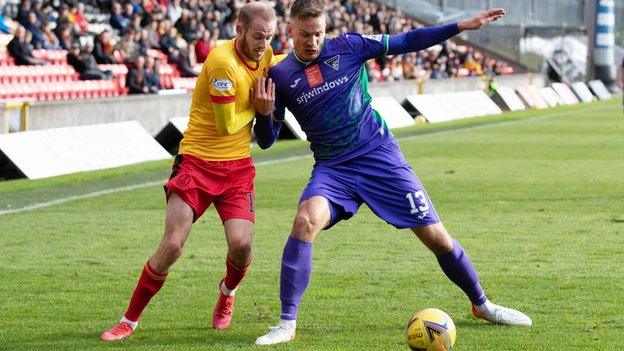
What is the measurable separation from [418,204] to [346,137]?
20.9 inches

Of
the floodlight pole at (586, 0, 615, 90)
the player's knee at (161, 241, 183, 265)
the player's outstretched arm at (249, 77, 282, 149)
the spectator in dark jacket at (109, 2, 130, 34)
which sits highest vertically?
the player's outstretched arm at (249, 77, 282, 149)

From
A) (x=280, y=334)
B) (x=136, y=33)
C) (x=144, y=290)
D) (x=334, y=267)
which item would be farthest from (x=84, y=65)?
(x=280, y=334)

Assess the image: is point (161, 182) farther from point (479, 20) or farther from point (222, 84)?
point (479, 20)

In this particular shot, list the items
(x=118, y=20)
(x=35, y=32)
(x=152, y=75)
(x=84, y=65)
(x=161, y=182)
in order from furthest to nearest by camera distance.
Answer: (x=118, y=20)
(x=152, y=75)
(x=84, y=65)
(x=35, y=32)
(x=161, y=182)

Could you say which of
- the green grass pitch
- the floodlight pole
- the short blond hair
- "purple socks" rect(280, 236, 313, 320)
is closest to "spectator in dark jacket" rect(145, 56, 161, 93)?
the green grass pitch

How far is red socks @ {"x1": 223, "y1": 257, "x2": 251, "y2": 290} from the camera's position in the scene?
7.61m

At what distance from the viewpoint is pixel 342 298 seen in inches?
333

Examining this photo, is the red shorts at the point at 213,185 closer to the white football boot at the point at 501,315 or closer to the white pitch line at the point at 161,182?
the white football boot at the point at 501,315

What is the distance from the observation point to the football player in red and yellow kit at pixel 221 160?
714 centimetres

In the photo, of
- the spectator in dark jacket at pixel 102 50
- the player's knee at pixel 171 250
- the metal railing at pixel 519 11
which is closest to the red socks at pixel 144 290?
the player's knee at pixel 171 250

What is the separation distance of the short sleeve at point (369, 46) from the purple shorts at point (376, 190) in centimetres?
54

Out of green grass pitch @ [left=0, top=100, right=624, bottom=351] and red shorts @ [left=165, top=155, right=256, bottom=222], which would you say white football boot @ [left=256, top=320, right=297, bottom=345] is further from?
red shorts @ [left=165, top=155, right=256, bottom=222]

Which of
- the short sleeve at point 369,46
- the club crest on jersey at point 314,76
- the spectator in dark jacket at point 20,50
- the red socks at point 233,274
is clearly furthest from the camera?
the spectator in dark jacket at point 20,50

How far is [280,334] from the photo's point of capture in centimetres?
700
